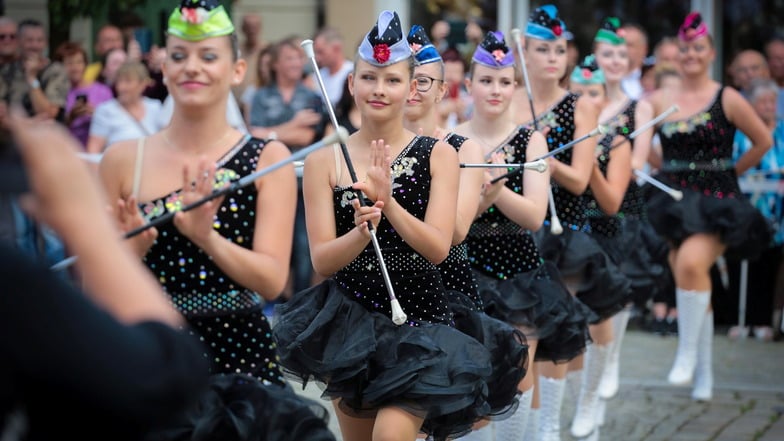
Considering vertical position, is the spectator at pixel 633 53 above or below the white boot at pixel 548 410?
above

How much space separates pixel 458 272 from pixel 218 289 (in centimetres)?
139

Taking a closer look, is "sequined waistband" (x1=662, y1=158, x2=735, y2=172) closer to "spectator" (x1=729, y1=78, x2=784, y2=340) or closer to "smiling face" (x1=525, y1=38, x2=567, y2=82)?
"spectator" (x1=729, y1=78, x2=784, y2=340)

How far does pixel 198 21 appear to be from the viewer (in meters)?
4.35

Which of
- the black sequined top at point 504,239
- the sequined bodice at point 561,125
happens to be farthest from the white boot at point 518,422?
the sequined bodice at point 561,125

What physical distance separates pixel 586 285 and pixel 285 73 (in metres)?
4.18

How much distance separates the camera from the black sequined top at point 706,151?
897 centimetres

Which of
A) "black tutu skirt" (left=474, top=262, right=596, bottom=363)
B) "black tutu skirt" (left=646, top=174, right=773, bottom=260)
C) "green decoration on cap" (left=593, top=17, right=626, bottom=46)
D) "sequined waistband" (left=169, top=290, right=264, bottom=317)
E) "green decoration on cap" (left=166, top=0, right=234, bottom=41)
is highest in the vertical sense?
"green decoration on cap" (left=166, top=0, right=234, bottom=41)

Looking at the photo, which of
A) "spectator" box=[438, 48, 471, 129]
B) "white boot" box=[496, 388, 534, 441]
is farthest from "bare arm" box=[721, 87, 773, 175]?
"white boot" box=[496, 388, 534, 441]

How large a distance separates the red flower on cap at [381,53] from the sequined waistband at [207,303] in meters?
1.02

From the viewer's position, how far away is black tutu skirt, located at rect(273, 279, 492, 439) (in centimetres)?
440

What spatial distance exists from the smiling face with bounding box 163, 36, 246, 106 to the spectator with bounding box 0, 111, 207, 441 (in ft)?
7.71

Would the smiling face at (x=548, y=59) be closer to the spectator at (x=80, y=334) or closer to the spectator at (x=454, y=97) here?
the spectator at (x=454, y=97)

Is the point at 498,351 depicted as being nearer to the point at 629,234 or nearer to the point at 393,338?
the point at 393,338

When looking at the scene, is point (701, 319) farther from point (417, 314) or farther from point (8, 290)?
point (8, 290)
